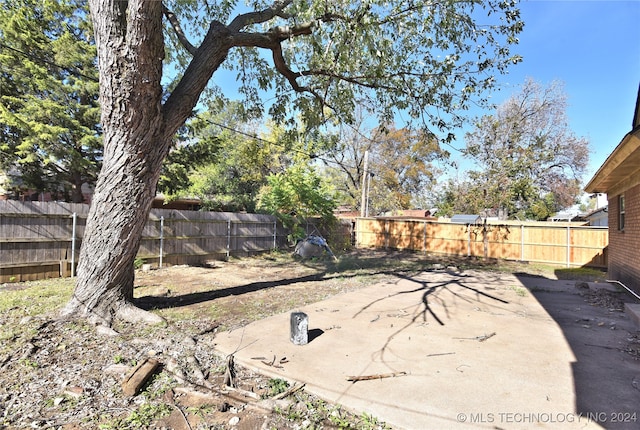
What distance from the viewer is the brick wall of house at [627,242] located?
6430 mm

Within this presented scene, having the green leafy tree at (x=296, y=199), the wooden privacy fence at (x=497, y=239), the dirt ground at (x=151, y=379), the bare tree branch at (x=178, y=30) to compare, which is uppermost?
the bare tree branch at (x=178, y=30)

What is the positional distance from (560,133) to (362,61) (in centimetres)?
1936

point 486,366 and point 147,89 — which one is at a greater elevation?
point 147,89

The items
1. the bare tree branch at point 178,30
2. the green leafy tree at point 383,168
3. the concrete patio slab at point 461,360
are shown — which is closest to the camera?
the concrete patio slab at point 461,360

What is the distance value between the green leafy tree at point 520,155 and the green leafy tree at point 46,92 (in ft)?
58.8

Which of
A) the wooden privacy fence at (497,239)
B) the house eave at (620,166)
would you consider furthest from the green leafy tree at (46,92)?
the wooden privacy fence at (497,239)

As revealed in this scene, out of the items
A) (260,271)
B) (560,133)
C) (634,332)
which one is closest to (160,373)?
(634,332)

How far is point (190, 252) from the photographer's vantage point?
10438 millimetres

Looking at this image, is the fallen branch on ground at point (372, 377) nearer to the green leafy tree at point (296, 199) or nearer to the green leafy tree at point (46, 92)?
the green leafy tree at point (46, 92)

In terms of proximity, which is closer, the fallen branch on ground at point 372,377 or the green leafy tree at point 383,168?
the fallen branch on ground at point 372,377

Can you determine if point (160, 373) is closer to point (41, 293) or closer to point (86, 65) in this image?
point (41, 293)

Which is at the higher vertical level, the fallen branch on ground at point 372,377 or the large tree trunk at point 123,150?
the large tree trunk at point 123,150

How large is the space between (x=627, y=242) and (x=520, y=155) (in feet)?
41.9

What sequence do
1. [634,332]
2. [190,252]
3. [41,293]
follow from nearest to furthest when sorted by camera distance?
[634,332] < [41,293] < [190,252]
